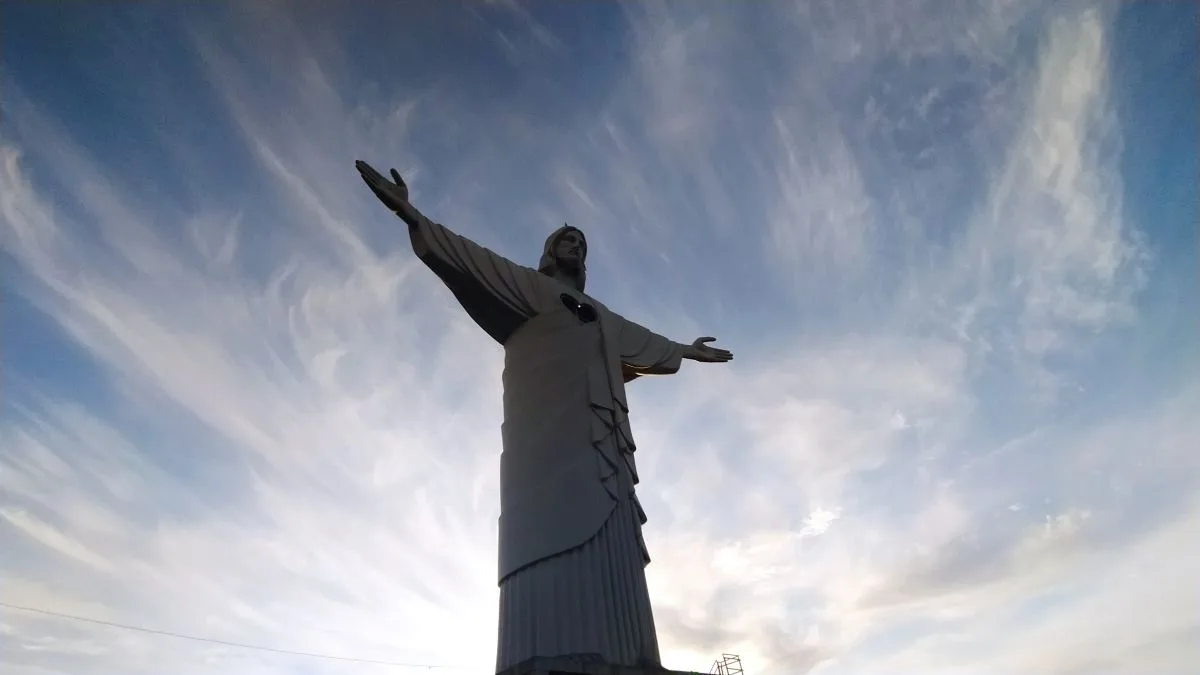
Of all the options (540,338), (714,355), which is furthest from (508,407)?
(714,355)

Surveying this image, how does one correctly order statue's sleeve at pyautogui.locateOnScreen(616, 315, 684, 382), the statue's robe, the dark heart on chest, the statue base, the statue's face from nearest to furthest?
the statue base
the statue's robe
the dark heart on chest
statue's sleeve at pyautogui.locateOnScreen(616, 315, 684, 382)
the statue's face

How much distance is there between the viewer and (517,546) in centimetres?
898

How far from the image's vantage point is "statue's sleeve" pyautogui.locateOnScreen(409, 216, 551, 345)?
10625 mm

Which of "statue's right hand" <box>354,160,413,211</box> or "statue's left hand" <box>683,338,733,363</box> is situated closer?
"statue's right hand" <box>354,160,413,211</box>

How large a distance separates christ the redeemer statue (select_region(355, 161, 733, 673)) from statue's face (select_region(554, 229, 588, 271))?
25mm

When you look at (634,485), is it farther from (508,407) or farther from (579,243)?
(579,243)

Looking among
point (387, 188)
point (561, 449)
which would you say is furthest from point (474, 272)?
point (561, 449)

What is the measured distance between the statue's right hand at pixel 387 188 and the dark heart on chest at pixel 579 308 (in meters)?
2.70

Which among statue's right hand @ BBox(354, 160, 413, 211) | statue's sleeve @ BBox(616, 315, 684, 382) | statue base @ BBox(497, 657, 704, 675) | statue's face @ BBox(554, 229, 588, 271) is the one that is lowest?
statue base @ BBox(497, 657, 704, 675)

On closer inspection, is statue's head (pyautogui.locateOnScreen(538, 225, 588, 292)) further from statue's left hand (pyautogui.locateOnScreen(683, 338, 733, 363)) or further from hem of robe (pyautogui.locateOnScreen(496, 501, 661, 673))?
hem of robe (pyautogui.locateOnScreen(496, 501, 661, 673))

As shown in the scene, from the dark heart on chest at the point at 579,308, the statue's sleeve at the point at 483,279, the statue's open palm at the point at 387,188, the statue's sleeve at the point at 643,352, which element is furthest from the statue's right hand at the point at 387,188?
the statue's sleeve at the point at 643,352

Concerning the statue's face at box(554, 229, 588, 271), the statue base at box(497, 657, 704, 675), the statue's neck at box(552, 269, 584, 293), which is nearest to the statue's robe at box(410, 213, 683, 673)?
the statue base at box(497, 657, 704, 675)

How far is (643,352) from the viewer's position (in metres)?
12.5

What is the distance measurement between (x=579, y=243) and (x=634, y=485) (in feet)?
15.6
